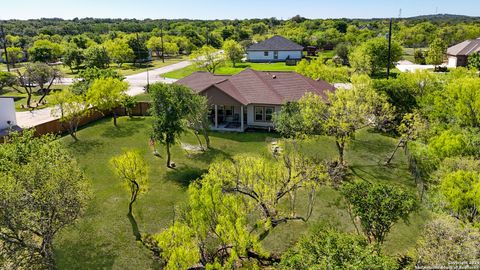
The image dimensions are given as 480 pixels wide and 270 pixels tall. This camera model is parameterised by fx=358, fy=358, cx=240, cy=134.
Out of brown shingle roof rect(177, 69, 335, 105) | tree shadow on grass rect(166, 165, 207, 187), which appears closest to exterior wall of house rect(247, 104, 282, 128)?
brown shingle roof rect(177, 69, 335, 105)

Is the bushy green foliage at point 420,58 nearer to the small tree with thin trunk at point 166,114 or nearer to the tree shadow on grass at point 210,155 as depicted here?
the tree shadow on grass at point 210,155

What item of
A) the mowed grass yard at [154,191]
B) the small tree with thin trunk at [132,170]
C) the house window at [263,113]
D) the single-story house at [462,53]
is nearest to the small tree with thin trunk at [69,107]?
the mowed grass yard at [154,191]

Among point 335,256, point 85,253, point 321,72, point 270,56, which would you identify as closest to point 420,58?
point 270,56

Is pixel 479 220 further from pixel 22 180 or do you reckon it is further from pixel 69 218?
pixel 22 180

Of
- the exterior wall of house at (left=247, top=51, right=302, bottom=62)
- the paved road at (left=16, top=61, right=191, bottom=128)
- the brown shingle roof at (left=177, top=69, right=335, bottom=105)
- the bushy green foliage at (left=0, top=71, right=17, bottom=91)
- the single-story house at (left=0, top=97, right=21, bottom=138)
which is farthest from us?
the exterior wall of house at (left=247, top=51, right=302, bottom=62)

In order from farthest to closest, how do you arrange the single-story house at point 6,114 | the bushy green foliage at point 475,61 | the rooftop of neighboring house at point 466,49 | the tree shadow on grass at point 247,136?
1. the rooftop of neighboring house at point 466,49
2. the bushy green foliage at point 475,61
3. the single-story house at point 6,114
4. the tree shadow on grass at point 247,136

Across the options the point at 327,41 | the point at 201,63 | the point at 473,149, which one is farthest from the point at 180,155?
the point at 327,41

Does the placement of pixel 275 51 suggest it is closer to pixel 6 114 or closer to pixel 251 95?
pixel 251 95

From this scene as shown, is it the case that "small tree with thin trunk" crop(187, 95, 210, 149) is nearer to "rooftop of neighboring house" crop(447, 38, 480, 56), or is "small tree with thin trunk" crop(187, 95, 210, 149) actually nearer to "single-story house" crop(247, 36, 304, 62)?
"single-story house" crop(247, 36, 304, 62)
